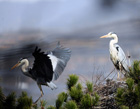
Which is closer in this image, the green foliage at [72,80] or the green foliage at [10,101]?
the green foliage at [10,101]

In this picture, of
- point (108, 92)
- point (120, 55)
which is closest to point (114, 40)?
point (120, 55)

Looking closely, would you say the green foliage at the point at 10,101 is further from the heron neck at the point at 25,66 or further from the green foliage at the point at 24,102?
the heron neck at the point at 25,66

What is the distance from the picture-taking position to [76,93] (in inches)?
80.0

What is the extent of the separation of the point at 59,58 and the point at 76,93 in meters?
0.51

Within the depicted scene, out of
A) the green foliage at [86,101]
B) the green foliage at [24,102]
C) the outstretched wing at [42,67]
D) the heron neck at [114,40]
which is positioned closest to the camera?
the green foliage at [24,102]

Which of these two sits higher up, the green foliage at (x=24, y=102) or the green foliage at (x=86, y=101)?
the green foliage at (x=24, y=102)

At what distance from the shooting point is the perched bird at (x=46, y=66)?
218 cm

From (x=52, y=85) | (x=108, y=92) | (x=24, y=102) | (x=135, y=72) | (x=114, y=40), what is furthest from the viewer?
(x=114, y=40)

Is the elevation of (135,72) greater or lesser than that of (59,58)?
lesser

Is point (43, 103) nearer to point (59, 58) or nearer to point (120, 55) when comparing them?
point (59, 58)

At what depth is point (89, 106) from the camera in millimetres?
1979

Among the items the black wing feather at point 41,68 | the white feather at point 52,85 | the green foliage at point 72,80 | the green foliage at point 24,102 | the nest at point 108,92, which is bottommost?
the nest at point 108,92

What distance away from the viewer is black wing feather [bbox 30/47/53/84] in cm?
215

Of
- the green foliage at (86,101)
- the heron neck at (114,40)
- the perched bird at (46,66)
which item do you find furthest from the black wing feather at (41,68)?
the heron neck at (114,40)
